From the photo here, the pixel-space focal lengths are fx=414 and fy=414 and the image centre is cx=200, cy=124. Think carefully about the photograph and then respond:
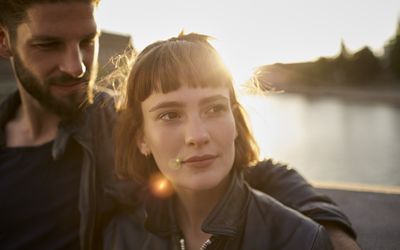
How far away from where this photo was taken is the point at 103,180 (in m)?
2.44

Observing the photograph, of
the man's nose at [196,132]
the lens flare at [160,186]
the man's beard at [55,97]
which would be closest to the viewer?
the man's nose at [196,132]

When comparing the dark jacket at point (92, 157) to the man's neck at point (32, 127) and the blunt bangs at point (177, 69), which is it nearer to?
A: the man's neck at point (32, 127)

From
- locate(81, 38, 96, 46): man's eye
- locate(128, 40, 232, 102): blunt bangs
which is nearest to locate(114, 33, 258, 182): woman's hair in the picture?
locate(128, 40, 232, 102): blunt bangs

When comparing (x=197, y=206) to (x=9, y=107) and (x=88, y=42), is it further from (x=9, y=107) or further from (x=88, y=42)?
(x=9, y=107)

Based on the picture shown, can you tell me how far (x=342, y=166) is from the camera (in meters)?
10.1

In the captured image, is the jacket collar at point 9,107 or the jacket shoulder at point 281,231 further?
the jacket collar at point 9,107

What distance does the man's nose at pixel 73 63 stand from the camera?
237 centimetres

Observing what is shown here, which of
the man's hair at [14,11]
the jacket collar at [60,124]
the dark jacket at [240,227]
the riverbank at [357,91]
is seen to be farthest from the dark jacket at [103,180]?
the riverbank at [357,91]

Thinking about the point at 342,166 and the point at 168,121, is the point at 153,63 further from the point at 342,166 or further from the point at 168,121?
the point at 342,166

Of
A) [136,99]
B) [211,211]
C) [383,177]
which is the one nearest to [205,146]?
[211,211]

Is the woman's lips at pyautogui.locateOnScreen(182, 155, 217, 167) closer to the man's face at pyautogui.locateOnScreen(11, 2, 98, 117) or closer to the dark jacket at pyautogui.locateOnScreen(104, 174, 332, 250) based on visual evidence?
the dark jacket at pyautogui.locateOnScreen(104, 174, 332, 250)

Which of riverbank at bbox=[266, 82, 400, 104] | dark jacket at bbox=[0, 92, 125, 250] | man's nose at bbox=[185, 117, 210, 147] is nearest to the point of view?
man's nose at bbox=[185, 117, 210, 147]

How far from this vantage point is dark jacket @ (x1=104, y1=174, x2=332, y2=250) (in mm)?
1735

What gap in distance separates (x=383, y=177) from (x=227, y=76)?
25.3 ft
